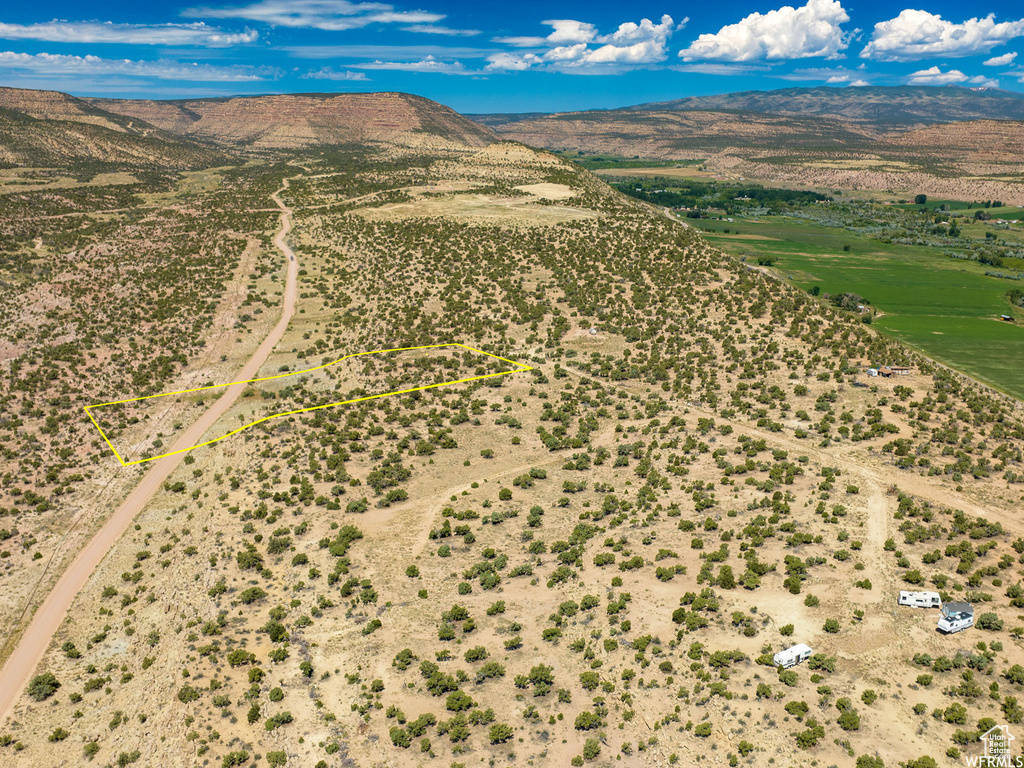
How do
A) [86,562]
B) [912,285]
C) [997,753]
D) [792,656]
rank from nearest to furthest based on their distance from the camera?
[997,753], [792,656], [86,562], [912,285]

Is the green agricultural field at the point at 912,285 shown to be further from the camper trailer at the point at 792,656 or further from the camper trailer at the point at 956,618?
the camper trailer at the point at 792,656

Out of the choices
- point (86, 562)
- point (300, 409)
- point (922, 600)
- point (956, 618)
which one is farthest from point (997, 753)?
point (300, 409)

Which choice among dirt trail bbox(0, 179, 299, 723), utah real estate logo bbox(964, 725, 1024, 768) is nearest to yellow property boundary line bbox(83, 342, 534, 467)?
dirt trail bbox(0, 179, 299, 723)

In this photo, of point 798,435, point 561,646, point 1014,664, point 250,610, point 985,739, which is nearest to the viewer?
point 985,739

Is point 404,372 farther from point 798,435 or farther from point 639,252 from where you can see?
point 639,252

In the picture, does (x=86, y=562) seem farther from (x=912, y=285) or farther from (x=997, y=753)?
(x=912, y=285)

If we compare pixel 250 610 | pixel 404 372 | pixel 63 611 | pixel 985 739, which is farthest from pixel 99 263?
pixel 985 739
